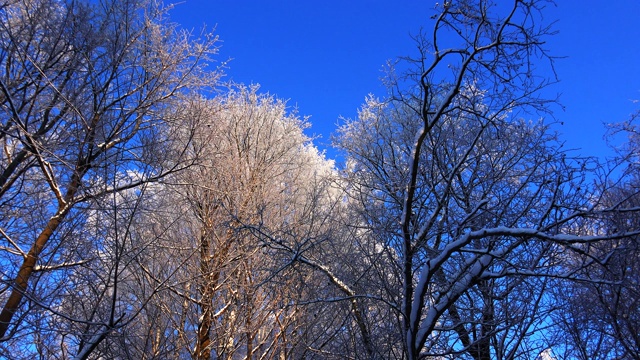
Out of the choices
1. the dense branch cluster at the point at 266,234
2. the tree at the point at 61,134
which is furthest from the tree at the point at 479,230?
the tree at the point at 61,134

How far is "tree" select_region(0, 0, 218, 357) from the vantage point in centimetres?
430

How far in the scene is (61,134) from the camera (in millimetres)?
4469

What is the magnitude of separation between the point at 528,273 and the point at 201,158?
4019 mm

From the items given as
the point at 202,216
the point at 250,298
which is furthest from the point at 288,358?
the point at 202,216

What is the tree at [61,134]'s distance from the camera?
14.1 feet

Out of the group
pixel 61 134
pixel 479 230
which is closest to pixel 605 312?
pixel 479 230

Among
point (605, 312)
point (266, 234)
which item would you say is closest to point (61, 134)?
point (266, 234)

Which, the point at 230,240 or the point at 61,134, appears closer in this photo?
the point at 61,134

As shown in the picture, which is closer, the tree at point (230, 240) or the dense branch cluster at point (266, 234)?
the dense branch cluster at point (266, 234)

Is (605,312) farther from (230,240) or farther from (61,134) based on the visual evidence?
(61,134)

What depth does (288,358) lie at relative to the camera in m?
6.49

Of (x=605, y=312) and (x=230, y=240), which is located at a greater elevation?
(x=230, y=240)

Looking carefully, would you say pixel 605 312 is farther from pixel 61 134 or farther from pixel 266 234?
pixel 61 134

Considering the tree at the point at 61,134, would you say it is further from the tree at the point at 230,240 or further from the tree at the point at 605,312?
the tree at the point at 605,312
